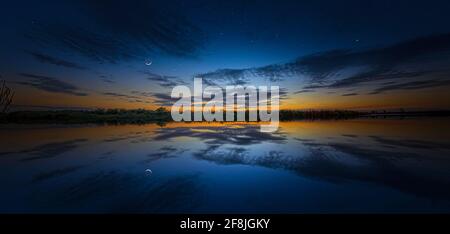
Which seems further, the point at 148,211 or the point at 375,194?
the point at 375,194
